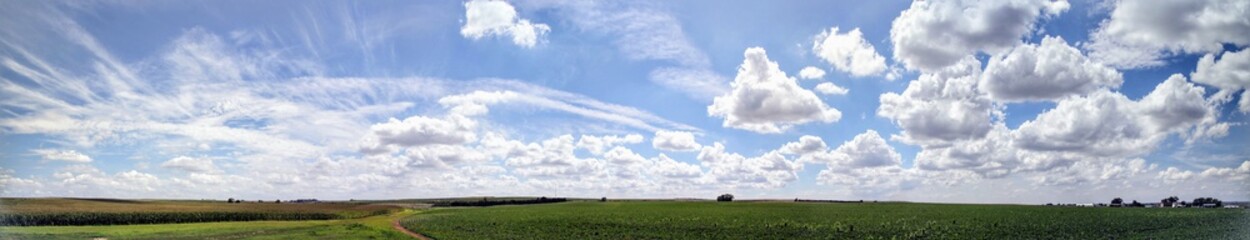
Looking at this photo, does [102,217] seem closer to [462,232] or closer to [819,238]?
[462,232]

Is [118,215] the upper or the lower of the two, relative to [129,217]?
upper

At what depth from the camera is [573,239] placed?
140 feet

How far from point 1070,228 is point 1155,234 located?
597 centimetres

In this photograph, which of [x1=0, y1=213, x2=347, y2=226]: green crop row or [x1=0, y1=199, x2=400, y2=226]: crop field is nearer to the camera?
[x1=0, y1=213, x2=347, y2=226]: green crop row

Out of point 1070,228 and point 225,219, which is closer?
point 1070,228

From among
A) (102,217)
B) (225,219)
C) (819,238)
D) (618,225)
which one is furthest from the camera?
(225,219)

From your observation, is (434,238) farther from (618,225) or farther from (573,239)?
(618,225)

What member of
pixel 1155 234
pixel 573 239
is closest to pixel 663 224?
pixel 573 239

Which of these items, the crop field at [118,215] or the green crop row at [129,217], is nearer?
the green crop row at [129,217]

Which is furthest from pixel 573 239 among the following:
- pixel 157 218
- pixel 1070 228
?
pixel 157 218

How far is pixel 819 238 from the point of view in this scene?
40.3 m

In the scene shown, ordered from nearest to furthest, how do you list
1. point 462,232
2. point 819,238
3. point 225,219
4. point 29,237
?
1. point 29,237
2. point 819,238
3. point 462,232
4. point 225,219

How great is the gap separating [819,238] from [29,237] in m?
48.7

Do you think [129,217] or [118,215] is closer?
[118,215]
